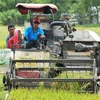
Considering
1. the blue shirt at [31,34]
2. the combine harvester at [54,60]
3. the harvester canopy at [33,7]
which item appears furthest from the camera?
the harvester canopy at [33,7]

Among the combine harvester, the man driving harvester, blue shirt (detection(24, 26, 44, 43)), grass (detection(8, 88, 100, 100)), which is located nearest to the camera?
grass (detection(8, 88, 100, 100))

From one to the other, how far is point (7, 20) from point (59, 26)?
241 feet

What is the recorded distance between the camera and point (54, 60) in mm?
9133

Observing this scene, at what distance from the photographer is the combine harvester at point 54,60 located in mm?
8798

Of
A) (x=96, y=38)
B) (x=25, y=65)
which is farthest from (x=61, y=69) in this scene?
(x=96, y=38)

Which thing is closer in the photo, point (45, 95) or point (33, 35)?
point (45, 95)

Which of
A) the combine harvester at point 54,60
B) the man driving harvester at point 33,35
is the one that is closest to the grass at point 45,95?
the combine harvester at point 54,60

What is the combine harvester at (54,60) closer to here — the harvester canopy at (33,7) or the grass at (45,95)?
the harvester canopy at (33,7)

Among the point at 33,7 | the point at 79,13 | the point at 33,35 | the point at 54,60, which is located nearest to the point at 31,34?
the point at 33,35

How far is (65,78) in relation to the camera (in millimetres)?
8734

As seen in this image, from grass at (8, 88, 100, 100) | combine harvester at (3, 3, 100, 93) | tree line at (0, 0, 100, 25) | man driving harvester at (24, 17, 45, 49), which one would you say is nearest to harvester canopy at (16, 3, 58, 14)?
combine harvester at (3, 3, 100, 93)

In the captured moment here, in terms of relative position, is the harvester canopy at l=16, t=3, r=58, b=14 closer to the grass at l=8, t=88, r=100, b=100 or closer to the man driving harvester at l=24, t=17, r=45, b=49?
the man driving harvester at l=24, t=17, r=45, b=49

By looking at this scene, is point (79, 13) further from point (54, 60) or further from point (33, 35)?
point (54, 60)

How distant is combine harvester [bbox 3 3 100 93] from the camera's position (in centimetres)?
880
